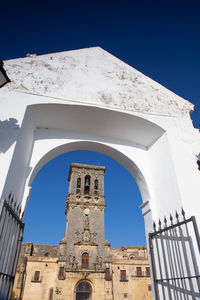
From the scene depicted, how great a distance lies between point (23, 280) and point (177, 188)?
27.9m

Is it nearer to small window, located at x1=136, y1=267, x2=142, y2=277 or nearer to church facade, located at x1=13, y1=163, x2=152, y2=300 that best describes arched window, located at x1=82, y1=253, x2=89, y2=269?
church facade, located at x1=13, y1=163, x2=152, y2=300

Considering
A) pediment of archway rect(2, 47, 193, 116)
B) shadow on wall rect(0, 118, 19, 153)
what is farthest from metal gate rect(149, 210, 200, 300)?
shadow on wall rect(0, 118, 19, 153)

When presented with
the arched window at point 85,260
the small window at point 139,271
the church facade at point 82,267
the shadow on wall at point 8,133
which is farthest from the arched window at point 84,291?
the shadow on wall at point 8,133

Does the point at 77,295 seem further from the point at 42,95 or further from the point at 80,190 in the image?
the point at 42,95

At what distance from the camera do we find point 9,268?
2818mm

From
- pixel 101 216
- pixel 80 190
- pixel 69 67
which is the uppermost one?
pixel 80 190

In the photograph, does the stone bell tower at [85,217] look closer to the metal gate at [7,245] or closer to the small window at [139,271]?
the small window at [139,271]

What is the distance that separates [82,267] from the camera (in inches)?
993

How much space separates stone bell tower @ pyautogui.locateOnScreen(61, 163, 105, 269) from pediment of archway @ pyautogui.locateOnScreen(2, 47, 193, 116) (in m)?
25.1

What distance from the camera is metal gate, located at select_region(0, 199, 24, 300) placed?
263 centimetres

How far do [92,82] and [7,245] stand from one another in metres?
3.25

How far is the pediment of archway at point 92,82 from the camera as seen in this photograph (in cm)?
415

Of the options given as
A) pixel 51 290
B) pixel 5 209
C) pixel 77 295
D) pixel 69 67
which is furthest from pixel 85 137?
pixel 51 290

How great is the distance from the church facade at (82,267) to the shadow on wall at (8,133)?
24.9 meters
